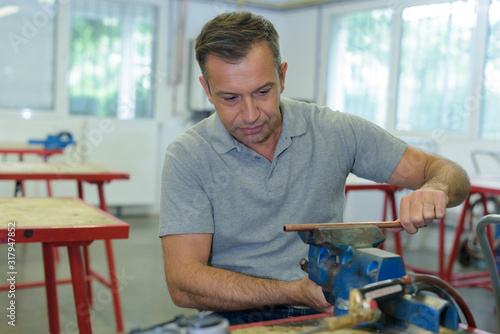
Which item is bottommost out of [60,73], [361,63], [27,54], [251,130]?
[251,130]

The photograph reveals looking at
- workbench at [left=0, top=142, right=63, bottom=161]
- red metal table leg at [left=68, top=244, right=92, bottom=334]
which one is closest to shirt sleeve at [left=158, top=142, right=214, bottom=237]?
red metal table leg at [left=68, top=244, right=92, bottom=334]

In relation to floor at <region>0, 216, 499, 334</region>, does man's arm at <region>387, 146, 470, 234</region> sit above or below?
above

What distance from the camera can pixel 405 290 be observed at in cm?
80

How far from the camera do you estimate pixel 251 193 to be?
1.29 meters

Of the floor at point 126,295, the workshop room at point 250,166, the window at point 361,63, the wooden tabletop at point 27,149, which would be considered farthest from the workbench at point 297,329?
the window at point 361,63

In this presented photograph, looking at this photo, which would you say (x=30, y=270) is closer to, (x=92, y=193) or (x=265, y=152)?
(x=92, y=193)

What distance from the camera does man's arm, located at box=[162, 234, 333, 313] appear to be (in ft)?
3.29

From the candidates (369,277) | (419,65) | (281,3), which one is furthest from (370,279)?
(281,3)

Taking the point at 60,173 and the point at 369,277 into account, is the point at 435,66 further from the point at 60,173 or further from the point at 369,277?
the point at 369,277

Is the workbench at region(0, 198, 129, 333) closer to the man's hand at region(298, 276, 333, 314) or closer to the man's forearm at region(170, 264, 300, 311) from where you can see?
the man's forearm at region(170, 264, 300, 311)

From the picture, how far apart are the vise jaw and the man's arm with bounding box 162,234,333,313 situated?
0.05 m

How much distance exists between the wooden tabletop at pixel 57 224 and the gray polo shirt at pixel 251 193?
0.25 m

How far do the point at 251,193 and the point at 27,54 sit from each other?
4.30 m

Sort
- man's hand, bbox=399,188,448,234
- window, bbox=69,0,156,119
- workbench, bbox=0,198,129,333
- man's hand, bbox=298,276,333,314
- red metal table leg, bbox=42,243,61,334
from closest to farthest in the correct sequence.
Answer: man's hand, bbox=298,276,333,314 → man's hand, bbox=399,188,448,234 → workbench, bbox=0,198,129,333 → red metal table leg, bbox=42,243,61,334 → window, bbox=69,0,156,119
